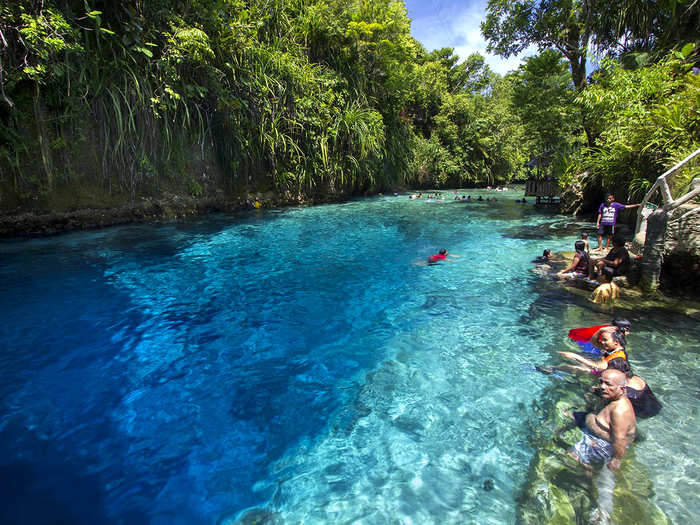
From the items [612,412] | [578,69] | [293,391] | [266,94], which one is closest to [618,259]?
[612,412]

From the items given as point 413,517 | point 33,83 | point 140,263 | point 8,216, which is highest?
point 33,83

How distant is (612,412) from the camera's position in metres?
2.68

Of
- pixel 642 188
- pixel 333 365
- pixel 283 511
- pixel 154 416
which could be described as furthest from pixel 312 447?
pixel 642 188

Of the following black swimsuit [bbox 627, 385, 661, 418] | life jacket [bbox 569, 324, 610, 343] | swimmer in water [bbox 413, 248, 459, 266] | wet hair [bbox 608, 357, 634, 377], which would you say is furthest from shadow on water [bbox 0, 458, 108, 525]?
swimmer in water [bbox 413, 248, 459, 266]

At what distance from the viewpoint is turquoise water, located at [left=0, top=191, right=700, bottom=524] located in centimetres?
237

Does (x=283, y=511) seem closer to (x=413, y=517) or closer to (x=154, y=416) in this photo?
(x=413, y=517)

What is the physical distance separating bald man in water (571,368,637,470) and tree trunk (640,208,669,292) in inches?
156

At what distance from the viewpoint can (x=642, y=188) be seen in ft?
28.9

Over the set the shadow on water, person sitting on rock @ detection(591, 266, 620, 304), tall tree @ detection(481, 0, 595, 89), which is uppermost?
tall tree @ detection(481, 0, 595, 89)

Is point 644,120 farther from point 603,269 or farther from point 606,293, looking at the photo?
point 606,293

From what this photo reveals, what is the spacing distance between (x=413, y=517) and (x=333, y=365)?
1857mm

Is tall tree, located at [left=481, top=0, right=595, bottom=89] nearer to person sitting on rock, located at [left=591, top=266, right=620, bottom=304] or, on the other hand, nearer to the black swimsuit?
person sitting on rock, located at [left=591, top=266, right=620, bottom=304]

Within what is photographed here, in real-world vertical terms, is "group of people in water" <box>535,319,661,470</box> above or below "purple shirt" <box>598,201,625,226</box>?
below

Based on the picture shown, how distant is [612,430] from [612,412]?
0.13 meters
